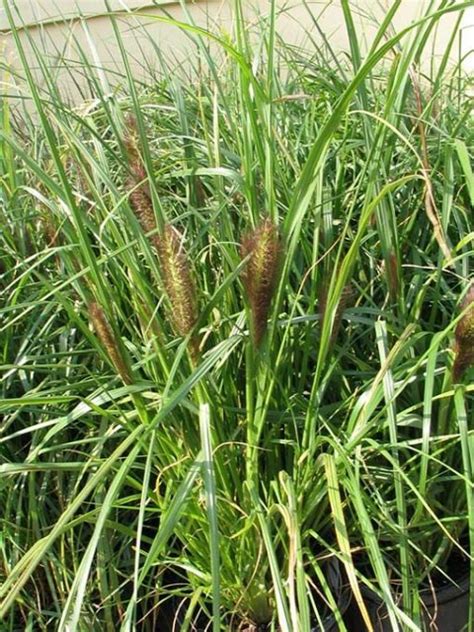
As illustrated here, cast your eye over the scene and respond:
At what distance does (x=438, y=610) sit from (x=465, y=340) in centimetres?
61

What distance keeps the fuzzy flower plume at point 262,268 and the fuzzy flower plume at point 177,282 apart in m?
0.07

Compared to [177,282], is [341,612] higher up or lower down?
lower down

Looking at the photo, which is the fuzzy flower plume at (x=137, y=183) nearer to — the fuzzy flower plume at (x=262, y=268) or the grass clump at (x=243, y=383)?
the grass clump at (x=243, y=383)

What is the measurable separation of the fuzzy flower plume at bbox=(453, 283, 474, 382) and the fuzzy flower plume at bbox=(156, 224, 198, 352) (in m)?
0.31

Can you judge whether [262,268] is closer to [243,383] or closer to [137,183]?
[137,183]

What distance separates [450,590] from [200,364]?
62cm

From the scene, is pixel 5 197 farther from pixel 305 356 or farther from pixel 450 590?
pixel 450 590

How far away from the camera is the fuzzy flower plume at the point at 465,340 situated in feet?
2.89

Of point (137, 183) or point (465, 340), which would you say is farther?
point (137, 183)

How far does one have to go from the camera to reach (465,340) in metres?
0.90

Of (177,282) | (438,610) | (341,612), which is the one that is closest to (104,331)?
(177,282)

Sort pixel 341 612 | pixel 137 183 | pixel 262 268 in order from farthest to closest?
1. pixel 341 612
2. pixel 137 183
3. pixel 262 268

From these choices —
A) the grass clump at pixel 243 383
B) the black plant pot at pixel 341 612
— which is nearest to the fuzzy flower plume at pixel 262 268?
the grass clump at pixel 243 383

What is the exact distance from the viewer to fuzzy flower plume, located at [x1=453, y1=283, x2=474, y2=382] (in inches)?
34.6
